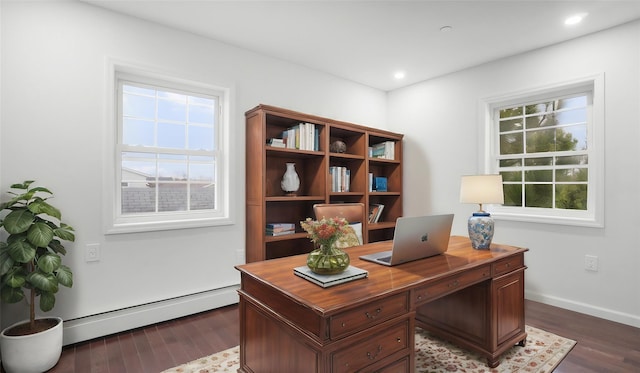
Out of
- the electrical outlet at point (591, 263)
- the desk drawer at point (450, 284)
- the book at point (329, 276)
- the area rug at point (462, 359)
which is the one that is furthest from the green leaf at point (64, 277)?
the electrical outlet at point (591, 263)

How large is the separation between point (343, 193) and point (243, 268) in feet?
6.60

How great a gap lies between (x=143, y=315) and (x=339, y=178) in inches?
90.2

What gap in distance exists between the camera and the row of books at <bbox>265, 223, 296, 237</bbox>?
3173 mm

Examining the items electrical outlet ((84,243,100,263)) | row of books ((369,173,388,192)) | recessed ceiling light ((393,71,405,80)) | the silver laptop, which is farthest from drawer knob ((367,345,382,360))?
recessed ceiling light ((393,71,405,80))

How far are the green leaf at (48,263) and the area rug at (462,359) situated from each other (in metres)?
0.95

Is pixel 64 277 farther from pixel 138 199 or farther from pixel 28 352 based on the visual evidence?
pixel 138 199

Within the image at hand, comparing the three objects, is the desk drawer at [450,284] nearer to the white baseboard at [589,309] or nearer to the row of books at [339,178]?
the white baseboard at [589,309]

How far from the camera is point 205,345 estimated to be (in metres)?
2.38

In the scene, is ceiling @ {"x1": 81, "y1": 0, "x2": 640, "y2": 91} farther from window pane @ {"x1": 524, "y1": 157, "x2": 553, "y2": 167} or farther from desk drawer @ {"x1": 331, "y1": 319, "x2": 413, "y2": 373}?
desk drawer @ {"x1": 331, "y1": 319, "x2": 413, "y2": 373}

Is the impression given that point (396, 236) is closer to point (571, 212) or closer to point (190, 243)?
point (190, 243)

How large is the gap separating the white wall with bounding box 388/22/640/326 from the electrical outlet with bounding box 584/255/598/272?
1.2 inches

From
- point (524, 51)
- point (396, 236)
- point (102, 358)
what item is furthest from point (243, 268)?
point (524, 51)

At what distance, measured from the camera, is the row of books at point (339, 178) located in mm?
3601

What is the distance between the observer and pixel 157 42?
276cm
